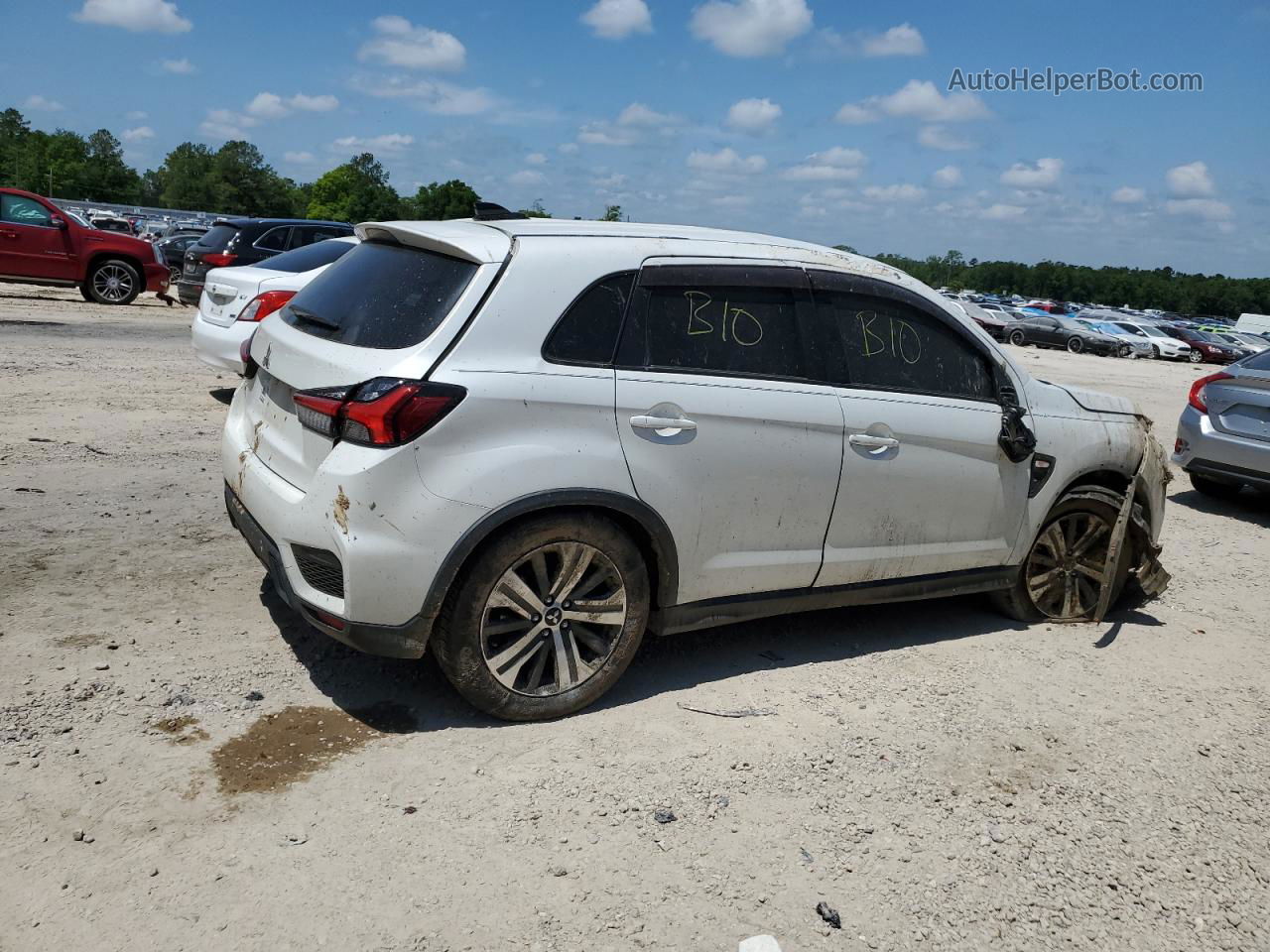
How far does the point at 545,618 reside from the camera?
12.7ft

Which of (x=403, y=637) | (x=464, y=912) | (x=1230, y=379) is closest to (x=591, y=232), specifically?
(x=403, y=637)

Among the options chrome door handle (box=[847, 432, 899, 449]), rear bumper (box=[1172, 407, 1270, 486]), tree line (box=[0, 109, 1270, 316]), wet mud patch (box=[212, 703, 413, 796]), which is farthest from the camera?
tree line (box=[0, 109, 1270, 316])

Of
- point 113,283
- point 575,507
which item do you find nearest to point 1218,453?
point 575,507

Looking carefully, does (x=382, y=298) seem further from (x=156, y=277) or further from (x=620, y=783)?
(x=156, y=277)

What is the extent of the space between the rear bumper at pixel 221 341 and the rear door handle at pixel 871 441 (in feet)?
19.9

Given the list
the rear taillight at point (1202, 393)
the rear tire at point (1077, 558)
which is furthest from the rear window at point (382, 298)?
the rear taillight at point (1202, 393)

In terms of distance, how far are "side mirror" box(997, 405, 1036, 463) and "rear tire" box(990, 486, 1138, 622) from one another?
19.9 inches

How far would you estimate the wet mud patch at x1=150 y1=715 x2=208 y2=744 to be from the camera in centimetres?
365

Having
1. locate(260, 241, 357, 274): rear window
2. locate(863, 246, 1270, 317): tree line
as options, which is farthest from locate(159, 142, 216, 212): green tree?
locate(260, 241, 357, 274): rear window

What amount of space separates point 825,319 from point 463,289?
1.63m

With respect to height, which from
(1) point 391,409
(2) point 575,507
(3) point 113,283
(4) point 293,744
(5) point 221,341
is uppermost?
(1) point 391,409

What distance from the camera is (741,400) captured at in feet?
13.6

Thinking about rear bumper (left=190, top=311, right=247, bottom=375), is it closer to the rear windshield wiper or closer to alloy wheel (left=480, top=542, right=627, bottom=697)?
the rear windshield wiper

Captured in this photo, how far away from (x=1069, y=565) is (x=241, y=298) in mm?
7105
